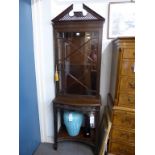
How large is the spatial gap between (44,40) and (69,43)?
1.11 feet

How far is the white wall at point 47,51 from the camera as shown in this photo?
1795 millimetres

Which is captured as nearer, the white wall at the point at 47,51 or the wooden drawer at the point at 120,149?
the wooden drawer at the point at 120,149

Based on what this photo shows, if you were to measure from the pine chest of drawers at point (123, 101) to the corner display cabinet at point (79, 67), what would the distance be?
25 centimetres

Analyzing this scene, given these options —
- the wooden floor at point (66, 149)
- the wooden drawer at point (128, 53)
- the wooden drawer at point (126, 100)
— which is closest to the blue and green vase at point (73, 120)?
the wooden floor at point (66, 149)

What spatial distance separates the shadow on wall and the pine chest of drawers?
32cm

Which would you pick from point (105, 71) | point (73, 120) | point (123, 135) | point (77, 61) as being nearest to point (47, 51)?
point (77, 61)

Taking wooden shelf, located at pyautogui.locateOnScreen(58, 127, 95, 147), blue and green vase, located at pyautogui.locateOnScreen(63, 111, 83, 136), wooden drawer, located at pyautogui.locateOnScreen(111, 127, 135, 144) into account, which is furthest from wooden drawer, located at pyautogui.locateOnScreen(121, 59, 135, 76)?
wooden shelf, located at pyautogui.locateOnScreen(58, 127, 95, 147)

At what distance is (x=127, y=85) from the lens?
1.56 metres

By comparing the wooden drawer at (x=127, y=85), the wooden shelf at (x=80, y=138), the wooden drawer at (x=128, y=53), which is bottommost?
the wooden shelf at (x=80, y=138)

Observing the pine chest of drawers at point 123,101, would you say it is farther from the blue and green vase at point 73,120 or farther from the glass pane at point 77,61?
the blue and green vase at point 73,120

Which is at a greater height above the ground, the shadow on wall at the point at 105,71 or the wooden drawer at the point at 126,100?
the shadow on wall at the point at 105,71

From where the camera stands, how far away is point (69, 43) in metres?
1.91
